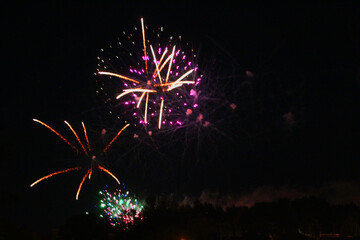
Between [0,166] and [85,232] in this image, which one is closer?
[0,166]

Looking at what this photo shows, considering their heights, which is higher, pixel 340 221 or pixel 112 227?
pixel 340 221

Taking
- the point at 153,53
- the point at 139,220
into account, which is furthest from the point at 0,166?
the point at 139,220

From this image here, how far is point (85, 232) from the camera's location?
4594cm

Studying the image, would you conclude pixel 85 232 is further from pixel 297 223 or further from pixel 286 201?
pixel 286 201

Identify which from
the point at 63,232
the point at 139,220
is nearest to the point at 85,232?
the point at 63,232

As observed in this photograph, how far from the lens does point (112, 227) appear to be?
44375 millimetres

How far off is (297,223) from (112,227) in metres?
33.7

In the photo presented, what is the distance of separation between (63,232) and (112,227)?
722 cm

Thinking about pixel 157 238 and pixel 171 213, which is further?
pixel 171 213

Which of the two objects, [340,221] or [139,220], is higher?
[340,221]

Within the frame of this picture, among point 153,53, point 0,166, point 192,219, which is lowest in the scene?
point 0,166

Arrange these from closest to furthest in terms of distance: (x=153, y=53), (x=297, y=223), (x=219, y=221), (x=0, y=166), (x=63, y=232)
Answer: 1. (x=0, y=166)
2. (x=153, y=53)
3. (x=63, y=232)
4. (x=297, y=223)
5. (x=219, y=221)

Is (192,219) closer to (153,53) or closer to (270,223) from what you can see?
(270,223)

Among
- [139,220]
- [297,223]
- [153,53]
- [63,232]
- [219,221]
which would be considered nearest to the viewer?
[153,53]
